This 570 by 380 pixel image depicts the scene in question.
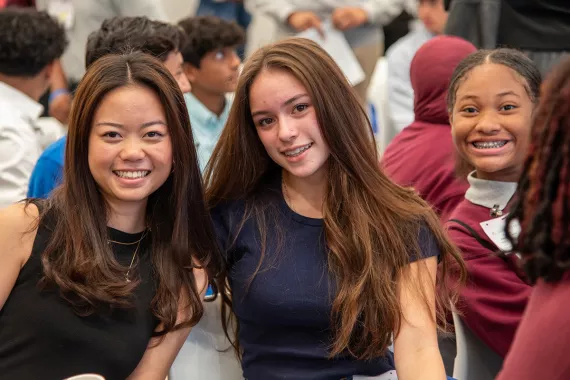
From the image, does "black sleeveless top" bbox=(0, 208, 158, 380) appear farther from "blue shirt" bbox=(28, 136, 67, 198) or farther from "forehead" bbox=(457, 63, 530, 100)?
"forehead" bbox=(457, 63, 530, 100)

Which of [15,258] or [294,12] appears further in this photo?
[294,12]

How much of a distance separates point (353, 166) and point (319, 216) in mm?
149

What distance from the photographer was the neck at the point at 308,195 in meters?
2.34

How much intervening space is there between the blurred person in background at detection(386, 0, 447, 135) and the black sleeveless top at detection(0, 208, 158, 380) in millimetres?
3327

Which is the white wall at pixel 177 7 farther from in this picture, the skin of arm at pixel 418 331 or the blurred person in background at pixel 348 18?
the skin of arm at pixel 418 331

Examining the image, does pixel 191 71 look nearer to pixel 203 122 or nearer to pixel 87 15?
pixel 203 122

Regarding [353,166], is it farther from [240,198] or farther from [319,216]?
[240,198]

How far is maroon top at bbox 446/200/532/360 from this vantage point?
2.41m

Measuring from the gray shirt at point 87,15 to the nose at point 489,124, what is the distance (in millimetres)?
2614

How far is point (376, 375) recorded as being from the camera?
7.38ft

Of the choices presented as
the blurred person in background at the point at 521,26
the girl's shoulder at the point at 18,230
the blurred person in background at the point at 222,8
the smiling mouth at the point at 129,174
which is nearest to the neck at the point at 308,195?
the smiling mouth at the point at 129,174

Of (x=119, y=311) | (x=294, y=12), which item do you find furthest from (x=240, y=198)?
(x=294, y=12)

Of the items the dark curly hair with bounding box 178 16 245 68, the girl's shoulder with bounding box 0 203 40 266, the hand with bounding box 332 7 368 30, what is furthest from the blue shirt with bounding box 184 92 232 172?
the girl's shoulder with bounding box 0 203 40 266

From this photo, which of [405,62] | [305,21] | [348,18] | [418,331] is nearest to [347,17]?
[348,18]
